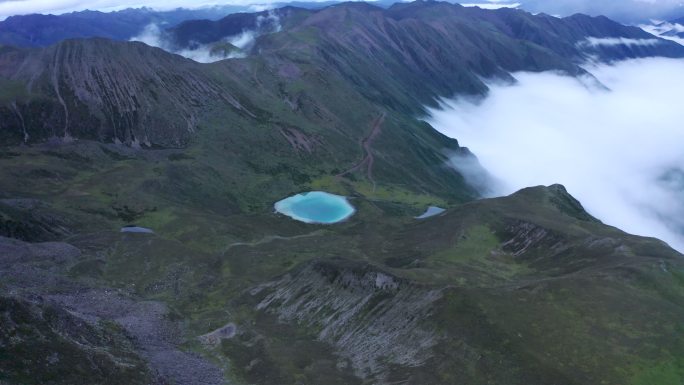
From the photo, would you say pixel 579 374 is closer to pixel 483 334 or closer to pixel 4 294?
pixel 483 334

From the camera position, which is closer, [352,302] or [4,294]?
[4,294]

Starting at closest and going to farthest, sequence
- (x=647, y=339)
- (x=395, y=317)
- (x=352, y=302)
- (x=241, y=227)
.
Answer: (x=647, y=339)
(x=395, y=317)
(x=352, y=302)
(x=241, y=227)

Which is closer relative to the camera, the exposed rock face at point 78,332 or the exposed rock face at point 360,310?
the exposed rock face at point 78,332

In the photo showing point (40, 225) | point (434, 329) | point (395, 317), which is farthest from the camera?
point (40, 225)

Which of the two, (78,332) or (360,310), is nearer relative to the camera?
(78,332)

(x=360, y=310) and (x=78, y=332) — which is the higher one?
(x=360, y=310)

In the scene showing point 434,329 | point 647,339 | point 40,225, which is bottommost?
point 40,225

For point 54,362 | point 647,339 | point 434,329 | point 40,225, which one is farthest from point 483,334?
point 40,225

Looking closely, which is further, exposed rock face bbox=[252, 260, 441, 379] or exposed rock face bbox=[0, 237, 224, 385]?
exposed rock face bbox=[252, 260, 441, 379]
